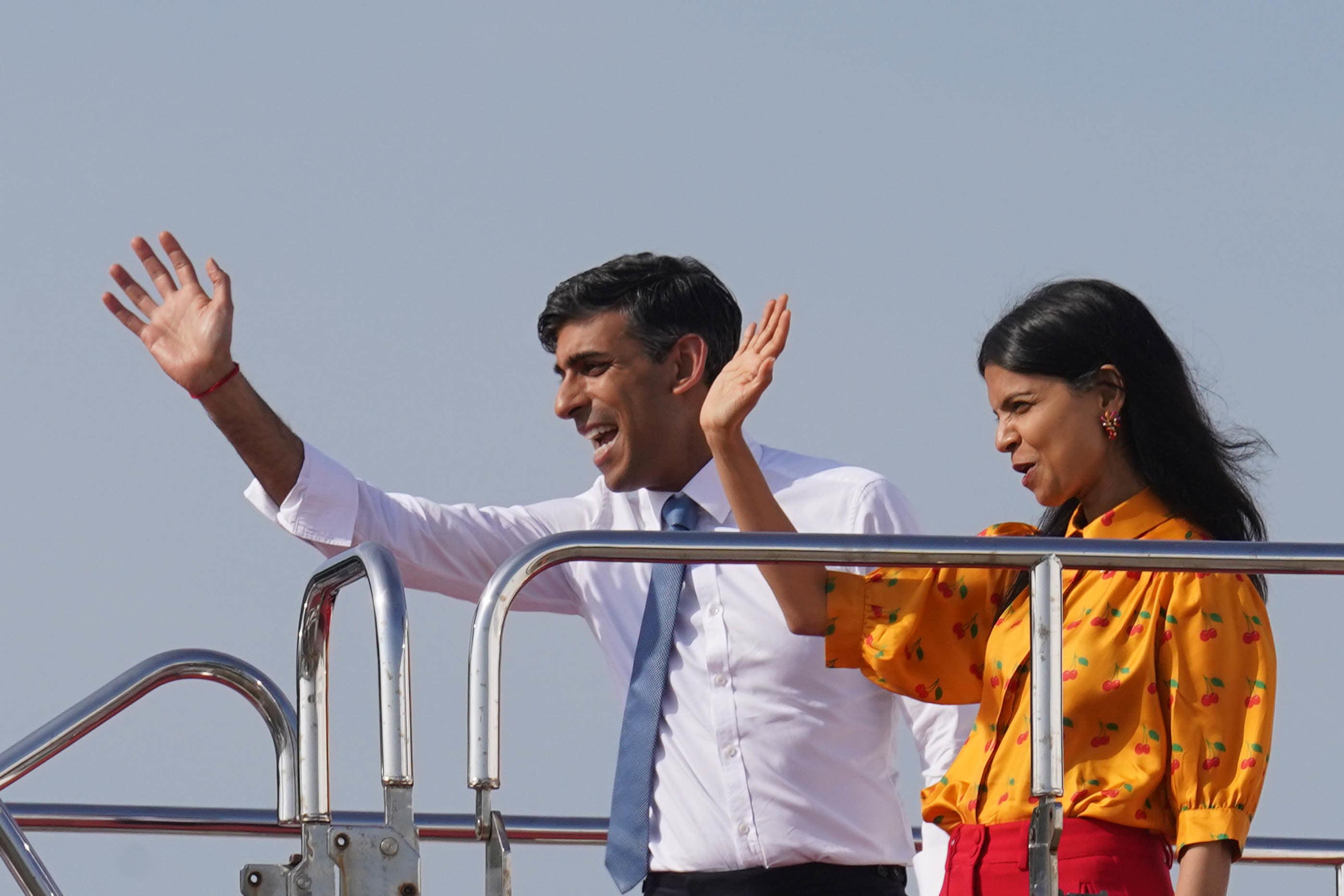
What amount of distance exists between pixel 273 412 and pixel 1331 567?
2222mm

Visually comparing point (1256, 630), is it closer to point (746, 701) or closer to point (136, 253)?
point (746, 701)

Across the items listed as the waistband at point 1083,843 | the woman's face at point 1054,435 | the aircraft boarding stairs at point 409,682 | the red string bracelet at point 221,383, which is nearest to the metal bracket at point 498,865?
the aircraft boarding stairs at point 409,682

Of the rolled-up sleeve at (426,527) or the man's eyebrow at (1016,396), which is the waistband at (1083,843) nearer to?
the man's eyebrow at (1016,396)

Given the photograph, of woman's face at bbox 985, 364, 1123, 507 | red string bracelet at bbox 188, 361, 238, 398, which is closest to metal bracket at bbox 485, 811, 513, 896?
woman's face at bbox 985, 364, 1123, 507

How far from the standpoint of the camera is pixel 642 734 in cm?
461

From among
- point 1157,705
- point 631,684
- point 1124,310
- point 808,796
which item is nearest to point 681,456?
point 631,684

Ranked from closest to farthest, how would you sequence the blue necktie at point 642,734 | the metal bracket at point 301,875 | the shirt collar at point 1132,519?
the metal bracket at point 301,875
the shirt collar at point 1132,519
the blue necktie at point 642,734

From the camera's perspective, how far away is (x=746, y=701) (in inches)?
180

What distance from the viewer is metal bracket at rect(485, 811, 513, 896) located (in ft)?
11.4

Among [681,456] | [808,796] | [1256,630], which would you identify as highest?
[681,456]

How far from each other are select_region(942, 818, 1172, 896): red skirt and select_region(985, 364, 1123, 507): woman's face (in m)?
0.64

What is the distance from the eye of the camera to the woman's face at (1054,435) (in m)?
4.00

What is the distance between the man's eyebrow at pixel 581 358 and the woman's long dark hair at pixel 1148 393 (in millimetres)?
1174

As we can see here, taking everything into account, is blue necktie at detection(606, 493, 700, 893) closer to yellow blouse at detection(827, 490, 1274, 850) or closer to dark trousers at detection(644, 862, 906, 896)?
dark trousers at detection(644, 862, 906, 896)
